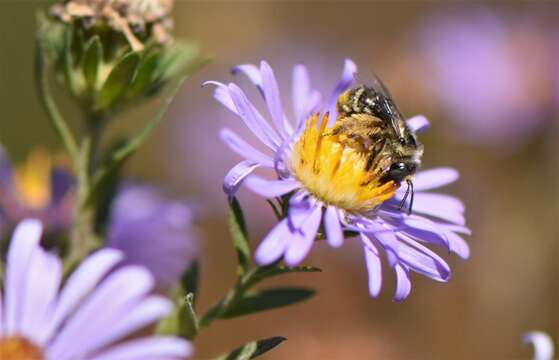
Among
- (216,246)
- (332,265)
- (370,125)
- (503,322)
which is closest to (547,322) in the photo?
(503,322)

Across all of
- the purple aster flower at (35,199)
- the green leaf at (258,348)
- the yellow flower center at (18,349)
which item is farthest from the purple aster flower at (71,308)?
the purple aster flower at (35,199)

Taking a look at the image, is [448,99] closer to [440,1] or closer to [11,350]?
[440,1]

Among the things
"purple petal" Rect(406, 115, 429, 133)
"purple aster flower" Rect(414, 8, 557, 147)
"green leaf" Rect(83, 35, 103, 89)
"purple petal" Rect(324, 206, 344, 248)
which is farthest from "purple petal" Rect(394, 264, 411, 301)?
"purple aster flower" Rect(414, 8, 557, 147)

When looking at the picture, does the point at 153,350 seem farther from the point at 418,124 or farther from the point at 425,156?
the point at 425,156

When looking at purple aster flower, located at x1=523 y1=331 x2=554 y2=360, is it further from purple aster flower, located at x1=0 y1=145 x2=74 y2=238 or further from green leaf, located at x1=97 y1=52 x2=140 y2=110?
purple aster flower, located at x1=0 y1=145 x2=74 y2=238

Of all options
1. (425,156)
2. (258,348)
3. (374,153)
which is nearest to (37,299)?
(258,348)
